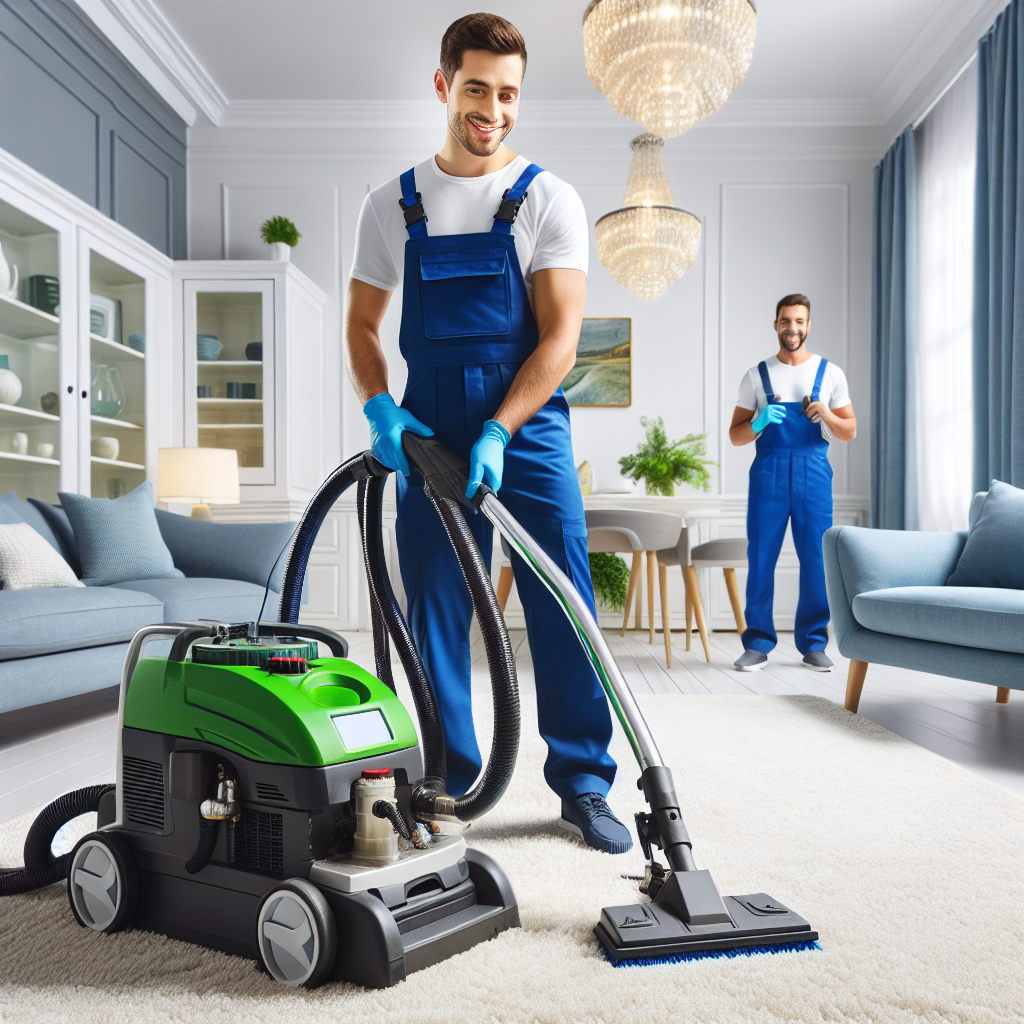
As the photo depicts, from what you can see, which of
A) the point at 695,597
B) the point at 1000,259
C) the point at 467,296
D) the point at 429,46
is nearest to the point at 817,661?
the point at 695,597

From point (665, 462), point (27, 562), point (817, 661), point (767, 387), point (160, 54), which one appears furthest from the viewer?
Answer: point (665, 462)

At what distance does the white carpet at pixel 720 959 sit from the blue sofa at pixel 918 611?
1.70 feet

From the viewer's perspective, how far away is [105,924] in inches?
42.7

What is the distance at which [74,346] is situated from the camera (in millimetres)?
3805

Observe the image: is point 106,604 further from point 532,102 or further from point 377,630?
point 532,102

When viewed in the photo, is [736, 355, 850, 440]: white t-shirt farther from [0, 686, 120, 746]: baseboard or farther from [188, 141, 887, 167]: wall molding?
[0, 686, 120, 746]: baseboard

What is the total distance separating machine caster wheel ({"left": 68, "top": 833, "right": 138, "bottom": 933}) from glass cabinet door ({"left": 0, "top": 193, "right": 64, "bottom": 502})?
2.70 m

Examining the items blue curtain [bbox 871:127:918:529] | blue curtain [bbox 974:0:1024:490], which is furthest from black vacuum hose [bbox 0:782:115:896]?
blue curtain [bbox 871:127:918:529]

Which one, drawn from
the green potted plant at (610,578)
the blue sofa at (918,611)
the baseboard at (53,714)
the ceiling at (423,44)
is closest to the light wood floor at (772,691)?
the baseboard at (53,714)

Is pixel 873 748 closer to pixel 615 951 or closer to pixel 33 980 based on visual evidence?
pixel 615 951

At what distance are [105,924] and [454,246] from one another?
1.14 metres

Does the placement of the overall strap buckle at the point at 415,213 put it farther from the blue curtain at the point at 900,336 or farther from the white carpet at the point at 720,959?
the blue curtain at the point at 900,336

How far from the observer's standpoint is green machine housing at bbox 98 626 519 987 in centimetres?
93

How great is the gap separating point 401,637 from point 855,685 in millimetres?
1893
